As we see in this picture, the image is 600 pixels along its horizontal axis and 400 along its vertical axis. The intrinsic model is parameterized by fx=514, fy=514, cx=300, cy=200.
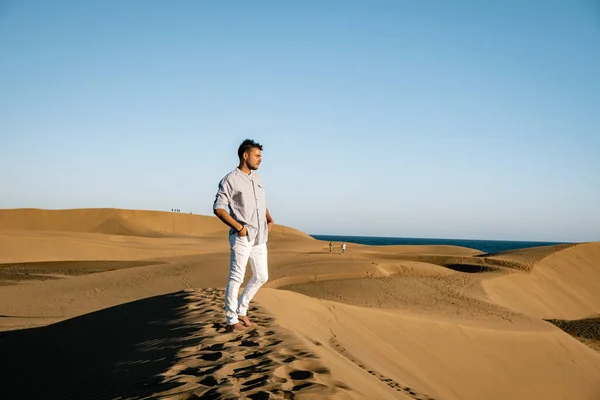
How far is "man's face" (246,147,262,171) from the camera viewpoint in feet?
19.5

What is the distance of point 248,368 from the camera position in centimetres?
450

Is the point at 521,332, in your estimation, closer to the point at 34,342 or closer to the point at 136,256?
the point at 34,342

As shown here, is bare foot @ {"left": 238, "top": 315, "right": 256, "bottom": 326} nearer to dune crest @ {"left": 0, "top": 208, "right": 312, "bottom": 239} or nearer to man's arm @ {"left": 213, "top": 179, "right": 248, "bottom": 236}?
man's arm @ {"left": 213, "top": 179, "right": 248, "bottom": 236}

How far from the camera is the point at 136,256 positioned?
3434cm

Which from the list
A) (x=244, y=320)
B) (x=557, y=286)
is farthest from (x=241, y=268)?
(x=557, y=286)

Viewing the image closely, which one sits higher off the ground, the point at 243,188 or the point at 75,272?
the point at 243,188

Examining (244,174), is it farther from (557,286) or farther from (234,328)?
(557,286)

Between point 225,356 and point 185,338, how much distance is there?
1.12m

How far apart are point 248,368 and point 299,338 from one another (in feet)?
4.36

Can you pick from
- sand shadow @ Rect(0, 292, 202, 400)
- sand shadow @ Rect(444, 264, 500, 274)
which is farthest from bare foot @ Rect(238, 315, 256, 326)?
sand shadow @ Rect(444, 264, 500, 274)

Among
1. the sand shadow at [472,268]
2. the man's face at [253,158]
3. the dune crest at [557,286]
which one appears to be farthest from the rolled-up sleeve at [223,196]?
the sand shadow at [472,268]

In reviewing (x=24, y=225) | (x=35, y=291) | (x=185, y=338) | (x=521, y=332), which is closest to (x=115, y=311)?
(x=185, y=338)

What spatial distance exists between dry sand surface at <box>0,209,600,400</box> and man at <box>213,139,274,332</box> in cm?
58

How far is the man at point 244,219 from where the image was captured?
570cm
